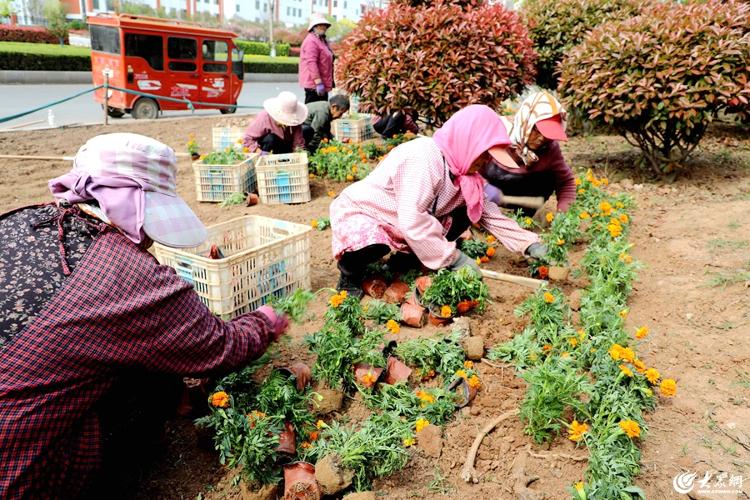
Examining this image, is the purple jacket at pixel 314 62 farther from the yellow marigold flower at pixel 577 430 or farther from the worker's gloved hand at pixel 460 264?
the yellow marigold flower at pixel 577 430

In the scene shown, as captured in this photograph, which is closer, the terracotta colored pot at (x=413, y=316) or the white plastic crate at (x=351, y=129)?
the terracotta colored pot at (x=413, y=316)

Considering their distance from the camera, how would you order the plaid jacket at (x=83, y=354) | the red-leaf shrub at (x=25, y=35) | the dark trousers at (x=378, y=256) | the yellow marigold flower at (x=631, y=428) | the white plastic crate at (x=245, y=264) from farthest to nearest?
the red-leaf shrub at (x=25, y=35)
the dark trousers at (x=378, y=256)
the white plastic crate at (x=245, y=264)
the yellow marigold flower at (x=631, y=428)
the plaid jacket at (x=83, y=354)

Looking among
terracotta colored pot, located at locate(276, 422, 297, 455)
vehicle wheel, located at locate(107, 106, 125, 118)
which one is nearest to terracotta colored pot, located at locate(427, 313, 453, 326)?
terracotta colored pot, located at locate(276, 422, 297, 455)

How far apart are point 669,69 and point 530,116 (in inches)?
77.8

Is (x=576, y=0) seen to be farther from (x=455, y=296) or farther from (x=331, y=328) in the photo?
(x=331, y=328)

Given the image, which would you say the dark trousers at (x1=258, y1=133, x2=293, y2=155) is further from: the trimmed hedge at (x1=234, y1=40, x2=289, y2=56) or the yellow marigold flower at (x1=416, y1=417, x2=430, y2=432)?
the trimmed hedge at (x1=234, y1=40, x2=289, y2=56)

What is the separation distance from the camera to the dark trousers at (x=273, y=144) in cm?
615

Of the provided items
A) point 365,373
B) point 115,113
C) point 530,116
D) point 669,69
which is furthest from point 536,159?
point 115,113

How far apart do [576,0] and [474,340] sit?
6.61 meters

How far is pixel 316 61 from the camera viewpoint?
766 centimetres

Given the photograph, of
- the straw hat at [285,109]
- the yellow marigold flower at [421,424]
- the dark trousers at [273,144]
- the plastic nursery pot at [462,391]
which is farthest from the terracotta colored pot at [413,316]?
the dark trousers at [273,144]

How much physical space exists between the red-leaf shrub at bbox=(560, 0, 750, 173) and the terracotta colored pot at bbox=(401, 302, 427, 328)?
11.2ft

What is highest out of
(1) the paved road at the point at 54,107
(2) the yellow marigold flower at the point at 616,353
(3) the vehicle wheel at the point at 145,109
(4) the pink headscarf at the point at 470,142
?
(4) the pink headscarf at the point at 470,142

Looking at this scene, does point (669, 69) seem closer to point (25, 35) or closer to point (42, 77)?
point (42, 77)
